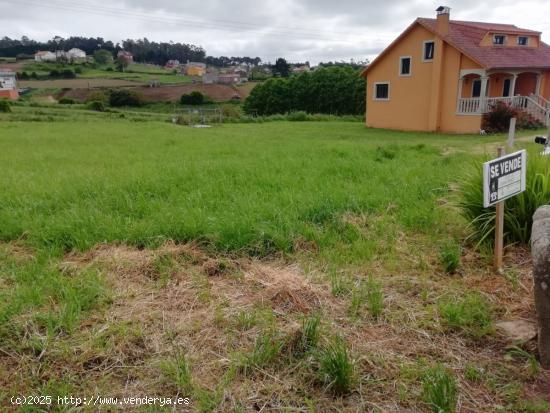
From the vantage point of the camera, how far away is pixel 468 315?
2.81 m

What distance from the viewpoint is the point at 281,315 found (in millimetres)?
2832

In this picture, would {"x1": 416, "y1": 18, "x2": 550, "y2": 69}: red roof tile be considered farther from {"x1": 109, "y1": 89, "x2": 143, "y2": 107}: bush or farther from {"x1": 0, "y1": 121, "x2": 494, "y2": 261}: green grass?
{"x1": 109, "y1": 89, "x2": 143, "y2": 107}: bush

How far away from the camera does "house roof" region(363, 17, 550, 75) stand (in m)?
20.2

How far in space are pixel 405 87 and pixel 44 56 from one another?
88.6 meters

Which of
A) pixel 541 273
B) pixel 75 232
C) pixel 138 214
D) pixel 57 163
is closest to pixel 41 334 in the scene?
pixel 75 232

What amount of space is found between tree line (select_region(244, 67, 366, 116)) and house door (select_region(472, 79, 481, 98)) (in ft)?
72.4

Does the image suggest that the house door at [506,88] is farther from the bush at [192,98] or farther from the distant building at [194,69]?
the distant building at [194,69]

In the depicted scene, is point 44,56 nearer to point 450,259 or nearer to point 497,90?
point 497,90

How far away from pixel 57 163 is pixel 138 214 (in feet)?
17.0

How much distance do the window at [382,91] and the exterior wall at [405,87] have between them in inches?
7.1

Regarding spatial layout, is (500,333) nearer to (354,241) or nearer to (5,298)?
(354,241)

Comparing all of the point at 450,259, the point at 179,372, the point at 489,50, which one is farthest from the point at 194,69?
the point at 179,372

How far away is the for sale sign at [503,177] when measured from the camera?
3.03m

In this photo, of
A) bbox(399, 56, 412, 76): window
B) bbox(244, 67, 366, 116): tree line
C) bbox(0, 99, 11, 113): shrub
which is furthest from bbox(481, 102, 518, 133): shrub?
bbox(0, 99, 11, 113): shrub
